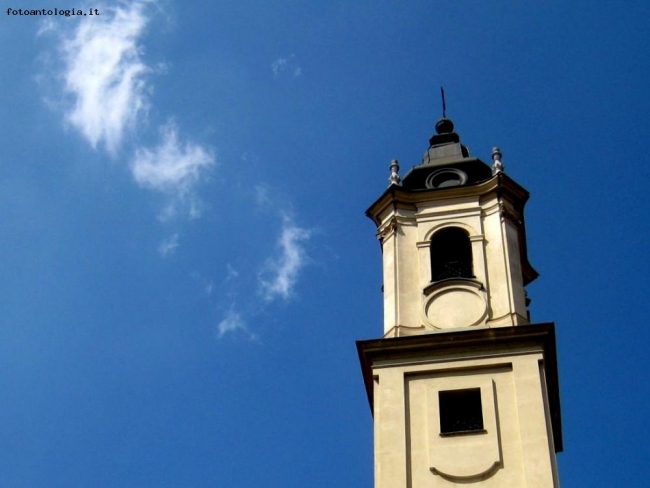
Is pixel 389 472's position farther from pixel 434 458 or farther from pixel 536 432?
pixel 536 432

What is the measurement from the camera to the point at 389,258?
30.3 meters

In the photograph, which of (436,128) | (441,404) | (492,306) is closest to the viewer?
(441,404)

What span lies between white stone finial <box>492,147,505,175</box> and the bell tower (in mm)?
41

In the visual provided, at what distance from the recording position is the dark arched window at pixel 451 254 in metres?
29.6

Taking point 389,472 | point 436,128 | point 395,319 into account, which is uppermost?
point 436,128

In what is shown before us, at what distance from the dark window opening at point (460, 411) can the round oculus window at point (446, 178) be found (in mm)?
7932

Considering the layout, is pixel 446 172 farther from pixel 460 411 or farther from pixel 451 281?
pixel 460 411

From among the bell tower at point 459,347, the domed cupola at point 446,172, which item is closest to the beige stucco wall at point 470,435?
the bell tower at point 459,347

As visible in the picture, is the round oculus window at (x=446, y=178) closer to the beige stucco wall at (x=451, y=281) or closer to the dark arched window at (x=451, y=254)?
the beige stucco wall at (x=451, y=281)

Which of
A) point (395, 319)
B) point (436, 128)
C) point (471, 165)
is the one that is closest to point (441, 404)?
point (395, 319)

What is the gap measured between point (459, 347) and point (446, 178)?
24.3 feet

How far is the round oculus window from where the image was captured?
32438 mm

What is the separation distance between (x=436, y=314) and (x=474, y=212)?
12.8 ft

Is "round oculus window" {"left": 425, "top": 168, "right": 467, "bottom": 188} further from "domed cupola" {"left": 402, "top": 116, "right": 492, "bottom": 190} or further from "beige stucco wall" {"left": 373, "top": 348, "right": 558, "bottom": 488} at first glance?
"beige stucco wall" {"left": 373, "top": 348, "right": 558, "bottom": 488}
